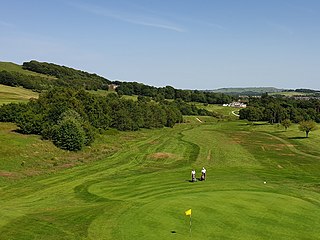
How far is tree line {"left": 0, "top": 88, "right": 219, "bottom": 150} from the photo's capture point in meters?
67.8

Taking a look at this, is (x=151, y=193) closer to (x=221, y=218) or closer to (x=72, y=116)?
(x=221, y=218)

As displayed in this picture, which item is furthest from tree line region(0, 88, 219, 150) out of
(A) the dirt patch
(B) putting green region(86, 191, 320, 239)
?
(B) putting green region(86, 191, 320, 239)

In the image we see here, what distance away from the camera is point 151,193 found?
36000 mm

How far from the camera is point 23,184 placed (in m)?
42.1

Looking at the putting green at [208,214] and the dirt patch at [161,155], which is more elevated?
the putting green at [208,214]

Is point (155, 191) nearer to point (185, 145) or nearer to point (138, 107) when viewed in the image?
point (185, 145)

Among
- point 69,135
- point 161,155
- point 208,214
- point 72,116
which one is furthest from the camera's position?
point 72,116

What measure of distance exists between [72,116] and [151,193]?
42.0 metres

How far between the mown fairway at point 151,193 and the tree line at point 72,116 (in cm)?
307

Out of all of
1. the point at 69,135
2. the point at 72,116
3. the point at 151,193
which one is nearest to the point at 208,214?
the point at 151,193

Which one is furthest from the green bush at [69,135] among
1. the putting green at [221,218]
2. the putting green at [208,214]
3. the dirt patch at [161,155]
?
the putting green at [221,218]

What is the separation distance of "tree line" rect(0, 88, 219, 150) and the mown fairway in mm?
3070

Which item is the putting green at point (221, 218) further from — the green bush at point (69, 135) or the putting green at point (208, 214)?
the green bush at point (69, 135)

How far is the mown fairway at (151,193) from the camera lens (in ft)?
79.1
